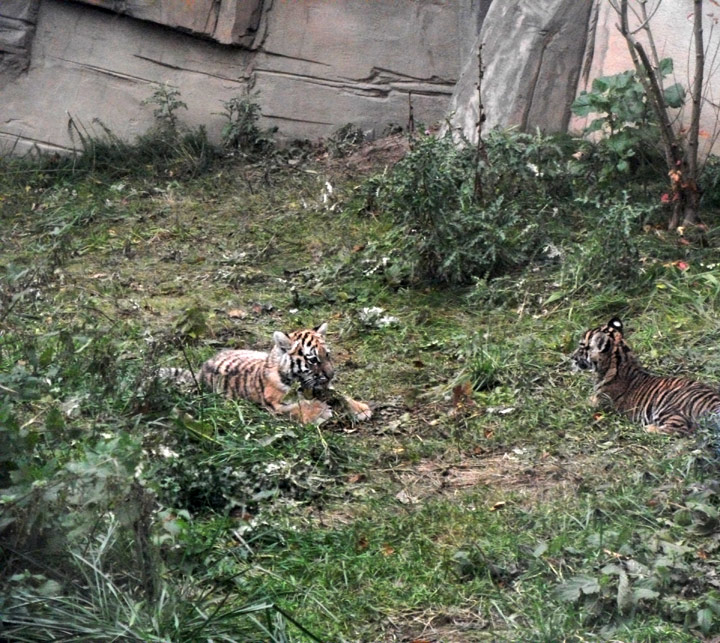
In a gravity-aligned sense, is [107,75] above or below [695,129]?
below

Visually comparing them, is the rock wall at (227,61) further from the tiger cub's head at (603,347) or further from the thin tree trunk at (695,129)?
the tiger cub's head at (603,347)

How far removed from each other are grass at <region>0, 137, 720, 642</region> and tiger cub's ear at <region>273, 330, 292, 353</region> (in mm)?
582

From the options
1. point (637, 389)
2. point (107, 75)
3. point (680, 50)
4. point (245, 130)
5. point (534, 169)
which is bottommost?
point (637, 389)

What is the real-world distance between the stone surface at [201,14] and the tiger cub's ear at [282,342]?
560 cm

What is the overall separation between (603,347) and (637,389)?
34cm

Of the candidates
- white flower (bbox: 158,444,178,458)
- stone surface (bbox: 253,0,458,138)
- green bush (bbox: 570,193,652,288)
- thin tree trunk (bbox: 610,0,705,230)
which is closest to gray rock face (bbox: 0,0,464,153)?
stone surface (bbox: 253,0,458,138)

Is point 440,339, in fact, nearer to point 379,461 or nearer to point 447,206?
point 447,206

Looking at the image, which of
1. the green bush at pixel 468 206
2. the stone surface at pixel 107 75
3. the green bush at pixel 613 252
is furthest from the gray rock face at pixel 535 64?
the stone surface at pixel 107 75

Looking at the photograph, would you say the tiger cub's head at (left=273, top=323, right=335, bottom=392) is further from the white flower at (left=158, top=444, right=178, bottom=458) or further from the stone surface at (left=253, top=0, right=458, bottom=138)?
the stone surface at (left=253, top=0, right=458, bottom=138)

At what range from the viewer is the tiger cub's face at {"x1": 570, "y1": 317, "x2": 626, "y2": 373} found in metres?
6.79

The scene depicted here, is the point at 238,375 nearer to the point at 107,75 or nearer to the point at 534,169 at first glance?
the point at 534,169

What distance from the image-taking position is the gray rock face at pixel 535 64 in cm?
1003

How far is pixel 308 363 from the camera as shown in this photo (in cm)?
684

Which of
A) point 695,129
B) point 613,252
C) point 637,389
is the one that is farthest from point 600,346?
point 695,129
